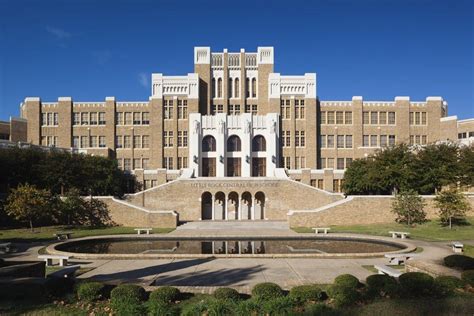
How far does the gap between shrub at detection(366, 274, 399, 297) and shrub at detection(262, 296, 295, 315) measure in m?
2.38

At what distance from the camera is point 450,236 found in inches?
1104

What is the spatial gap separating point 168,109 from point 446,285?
51519 mm

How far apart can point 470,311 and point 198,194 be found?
35079 mm

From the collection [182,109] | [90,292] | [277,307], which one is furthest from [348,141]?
[90,292]

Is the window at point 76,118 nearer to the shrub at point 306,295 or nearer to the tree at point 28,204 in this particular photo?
the tree at point 28,204

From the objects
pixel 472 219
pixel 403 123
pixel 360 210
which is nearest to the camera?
pixel 472 219

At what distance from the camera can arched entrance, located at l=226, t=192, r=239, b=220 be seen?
4478 centimetres

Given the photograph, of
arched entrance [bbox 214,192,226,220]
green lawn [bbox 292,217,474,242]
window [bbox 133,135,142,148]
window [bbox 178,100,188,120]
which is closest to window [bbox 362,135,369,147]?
green lawn [bbox 292,217,474,242]

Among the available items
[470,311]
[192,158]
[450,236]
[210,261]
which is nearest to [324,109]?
[192,158]

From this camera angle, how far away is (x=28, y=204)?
3195 centimetres

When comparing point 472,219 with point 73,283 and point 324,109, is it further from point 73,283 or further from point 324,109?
point 73,283

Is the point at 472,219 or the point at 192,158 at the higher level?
the point at 192,158

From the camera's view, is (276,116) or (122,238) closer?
(122,238)

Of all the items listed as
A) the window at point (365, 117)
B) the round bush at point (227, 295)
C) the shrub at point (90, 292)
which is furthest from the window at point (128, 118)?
the round bush at point (227, 295)
